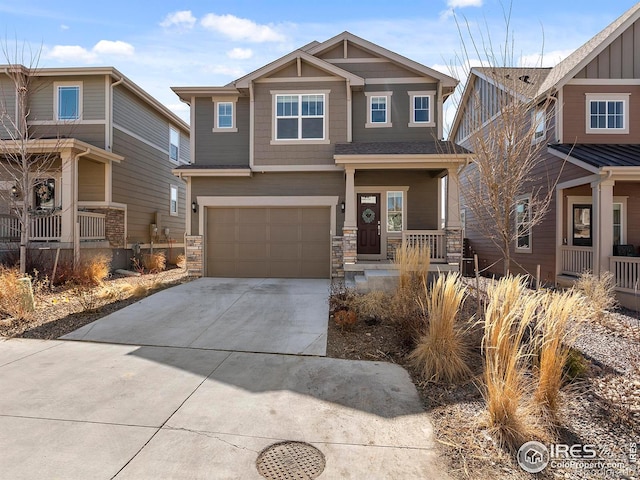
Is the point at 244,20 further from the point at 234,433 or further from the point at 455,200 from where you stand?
the point at 234,433

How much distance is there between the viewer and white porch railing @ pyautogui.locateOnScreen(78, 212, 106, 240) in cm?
1234

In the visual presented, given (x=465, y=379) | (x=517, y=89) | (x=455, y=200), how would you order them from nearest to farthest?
(x=465, y=379), (x=517, y=89), (x=455, y=200)

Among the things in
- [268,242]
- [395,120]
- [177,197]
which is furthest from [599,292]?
[177,197]

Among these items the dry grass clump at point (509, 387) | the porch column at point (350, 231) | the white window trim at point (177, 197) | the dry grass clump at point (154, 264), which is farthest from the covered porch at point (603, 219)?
the white window trim at point (177, 197)

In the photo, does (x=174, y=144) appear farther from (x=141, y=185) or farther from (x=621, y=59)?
(x=621, y=59)

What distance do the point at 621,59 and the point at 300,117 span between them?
33.8ft

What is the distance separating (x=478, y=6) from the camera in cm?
544

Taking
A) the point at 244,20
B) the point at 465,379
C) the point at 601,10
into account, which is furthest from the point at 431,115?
the point at 465,379

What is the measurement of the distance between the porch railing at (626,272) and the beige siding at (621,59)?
6494 millimetres

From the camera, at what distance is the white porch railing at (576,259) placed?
31.9ft

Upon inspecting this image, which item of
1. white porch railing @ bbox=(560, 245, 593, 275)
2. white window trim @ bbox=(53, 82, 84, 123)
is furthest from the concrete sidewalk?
white window trim @ bbox=(53, 82, 84, 123)

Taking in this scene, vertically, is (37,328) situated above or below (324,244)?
below

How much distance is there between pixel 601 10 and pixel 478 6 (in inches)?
175
